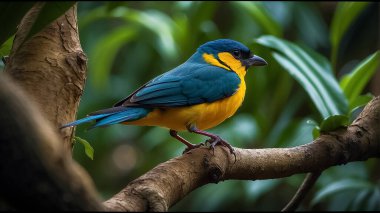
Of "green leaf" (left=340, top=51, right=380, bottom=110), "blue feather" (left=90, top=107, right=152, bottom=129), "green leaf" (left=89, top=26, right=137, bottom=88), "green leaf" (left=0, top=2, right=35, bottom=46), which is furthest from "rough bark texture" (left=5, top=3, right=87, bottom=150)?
"green leaf" (left=89, top=26, right=137, bottom=88)

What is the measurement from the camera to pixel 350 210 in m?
4.09

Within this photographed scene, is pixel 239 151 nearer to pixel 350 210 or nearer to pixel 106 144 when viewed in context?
pixel 350 210

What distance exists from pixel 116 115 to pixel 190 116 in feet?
1.69

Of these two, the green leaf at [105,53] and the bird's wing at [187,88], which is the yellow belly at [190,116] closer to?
the bird's wing at [187,88]

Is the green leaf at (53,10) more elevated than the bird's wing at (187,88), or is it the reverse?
the green leaf at (53,10)

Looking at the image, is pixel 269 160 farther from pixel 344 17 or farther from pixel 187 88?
pixel 344 17

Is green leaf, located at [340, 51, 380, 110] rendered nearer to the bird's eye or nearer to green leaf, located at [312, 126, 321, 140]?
green leaf, located at [312, 126, 321, 140]

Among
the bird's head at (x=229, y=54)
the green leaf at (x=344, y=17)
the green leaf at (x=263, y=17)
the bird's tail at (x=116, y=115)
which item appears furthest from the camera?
the green leaf at (x=263, y=17)

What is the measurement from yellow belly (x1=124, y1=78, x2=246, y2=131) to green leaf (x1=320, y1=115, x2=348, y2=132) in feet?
2.41

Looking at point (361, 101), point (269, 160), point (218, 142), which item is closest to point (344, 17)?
point (361, 101)

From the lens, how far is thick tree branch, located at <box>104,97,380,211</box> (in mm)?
2188

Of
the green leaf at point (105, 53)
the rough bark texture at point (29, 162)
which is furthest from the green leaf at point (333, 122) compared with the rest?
the green leaf at point (105, 53)

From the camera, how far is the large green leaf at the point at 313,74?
3.20 meters

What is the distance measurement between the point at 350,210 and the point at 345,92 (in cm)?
104
